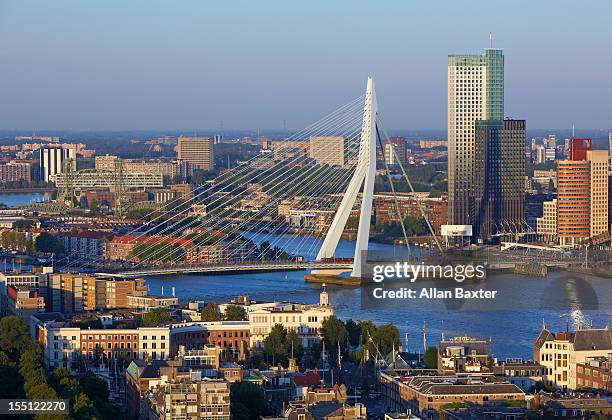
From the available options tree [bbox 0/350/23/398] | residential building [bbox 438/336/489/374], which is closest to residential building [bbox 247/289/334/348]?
residential building [bbox 438/336/489/374]

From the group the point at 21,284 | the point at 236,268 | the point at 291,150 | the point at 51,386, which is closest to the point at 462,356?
the point at 51,386

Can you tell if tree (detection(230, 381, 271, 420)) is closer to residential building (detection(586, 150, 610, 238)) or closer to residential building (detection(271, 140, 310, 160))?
residential building (detection(586, 150, 610, 238))

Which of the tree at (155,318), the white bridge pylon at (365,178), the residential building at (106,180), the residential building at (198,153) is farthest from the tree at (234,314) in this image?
the residential building at (198,153)

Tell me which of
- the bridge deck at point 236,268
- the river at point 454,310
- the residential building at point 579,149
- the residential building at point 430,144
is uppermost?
the residential building at point 430,144

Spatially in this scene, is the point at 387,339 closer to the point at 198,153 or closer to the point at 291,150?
the point at 291,150

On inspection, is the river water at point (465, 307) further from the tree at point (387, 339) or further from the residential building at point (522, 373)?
the residential building at point (522, 373)

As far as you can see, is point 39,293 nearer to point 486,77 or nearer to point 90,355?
point 90,355
